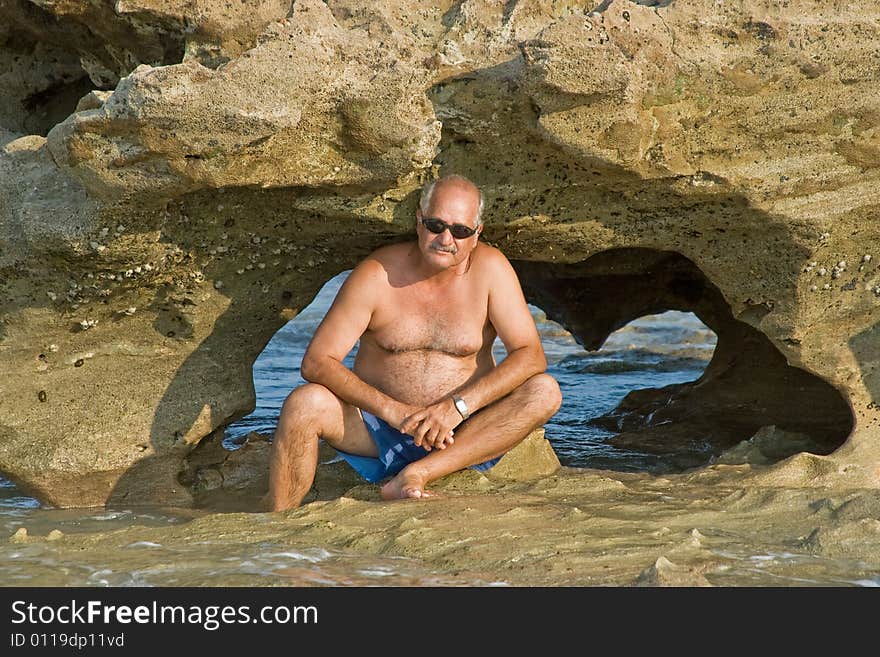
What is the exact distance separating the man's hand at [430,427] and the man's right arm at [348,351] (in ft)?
0.16

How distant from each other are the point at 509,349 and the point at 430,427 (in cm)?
52

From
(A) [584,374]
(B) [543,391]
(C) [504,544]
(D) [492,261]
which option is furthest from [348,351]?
(A) [584,374]

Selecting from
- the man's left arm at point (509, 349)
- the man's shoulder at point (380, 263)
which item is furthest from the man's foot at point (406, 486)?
the man's shoulder at point (380, 263)

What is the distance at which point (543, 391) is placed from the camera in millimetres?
4602

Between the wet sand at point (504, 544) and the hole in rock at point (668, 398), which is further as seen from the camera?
the hole in rock at point (668, 398)

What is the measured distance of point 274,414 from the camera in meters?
7.11

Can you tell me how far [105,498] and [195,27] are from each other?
6.97 feet

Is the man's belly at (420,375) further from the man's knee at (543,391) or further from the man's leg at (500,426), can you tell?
the man's knee at (543,391)

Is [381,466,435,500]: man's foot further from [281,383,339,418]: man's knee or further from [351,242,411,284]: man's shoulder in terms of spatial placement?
[351,242,411,284]: man's shoulder

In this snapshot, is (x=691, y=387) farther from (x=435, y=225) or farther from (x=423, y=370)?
(x=435, y=225)

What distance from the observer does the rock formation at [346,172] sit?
390cm

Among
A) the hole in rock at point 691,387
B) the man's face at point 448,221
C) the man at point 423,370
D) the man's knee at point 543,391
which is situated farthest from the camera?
the hole in rock at point 691,387

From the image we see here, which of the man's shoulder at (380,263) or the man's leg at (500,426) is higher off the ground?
the man's shoulder at (380,263)

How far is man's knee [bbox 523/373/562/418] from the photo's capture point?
4.60 meters
